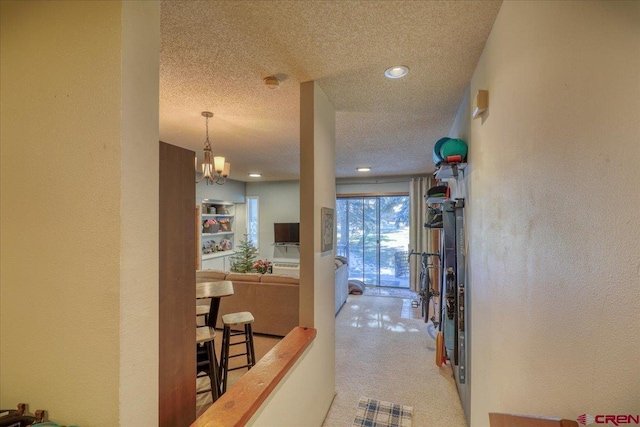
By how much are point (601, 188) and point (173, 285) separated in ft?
4.69

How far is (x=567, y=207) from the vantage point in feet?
2.55

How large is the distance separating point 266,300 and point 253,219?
396 centimetres

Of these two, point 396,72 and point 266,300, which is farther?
point 266,300

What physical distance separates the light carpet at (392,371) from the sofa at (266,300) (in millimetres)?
788

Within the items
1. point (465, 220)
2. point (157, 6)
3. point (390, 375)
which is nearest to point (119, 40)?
point (157, 6)

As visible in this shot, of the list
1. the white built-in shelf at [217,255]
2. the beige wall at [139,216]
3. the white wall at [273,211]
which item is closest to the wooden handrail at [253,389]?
the beige wall at [139,216]

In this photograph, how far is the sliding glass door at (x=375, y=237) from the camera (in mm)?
6348

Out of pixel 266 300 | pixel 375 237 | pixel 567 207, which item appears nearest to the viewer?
pixel 567 207

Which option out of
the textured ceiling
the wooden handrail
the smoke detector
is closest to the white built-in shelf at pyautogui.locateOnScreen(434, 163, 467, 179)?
the textured ceiling

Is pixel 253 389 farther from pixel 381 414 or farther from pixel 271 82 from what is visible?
pixel 271 82

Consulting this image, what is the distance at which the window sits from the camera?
7.19m

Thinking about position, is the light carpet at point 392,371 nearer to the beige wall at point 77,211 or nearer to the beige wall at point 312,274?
the beige wall at point 312,274

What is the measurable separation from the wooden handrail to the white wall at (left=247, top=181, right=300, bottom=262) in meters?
5.34

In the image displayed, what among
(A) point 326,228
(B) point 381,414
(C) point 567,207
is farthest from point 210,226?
(C) point 567,207
